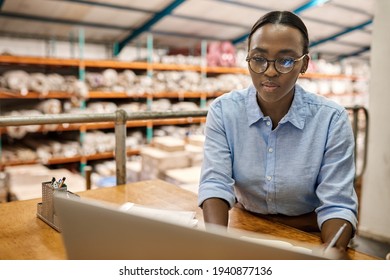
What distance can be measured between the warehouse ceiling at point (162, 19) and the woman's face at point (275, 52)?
4.72 m

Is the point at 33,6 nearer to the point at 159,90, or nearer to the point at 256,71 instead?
the point at 159,90

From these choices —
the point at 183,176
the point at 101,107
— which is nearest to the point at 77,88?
the point at 101,107

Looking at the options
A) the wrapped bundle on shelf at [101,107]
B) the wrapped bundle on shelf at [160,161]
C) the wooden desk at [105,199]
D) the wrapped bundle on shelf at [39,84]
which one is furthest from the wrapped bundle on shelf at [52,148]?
the wooden desk at [105,199]

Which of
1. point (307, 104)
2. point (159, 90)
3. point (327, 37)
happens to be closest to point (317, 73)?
point (327, 37)

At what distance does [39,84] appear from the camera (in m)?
4.73

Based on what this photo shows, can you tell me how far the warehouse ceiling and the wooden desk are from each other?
4352 millimetres

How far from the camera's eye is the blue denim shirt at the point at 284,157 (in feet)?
4.03

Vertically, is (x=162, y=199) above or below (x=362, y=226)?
above

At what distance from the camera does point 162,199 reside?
4.97ft

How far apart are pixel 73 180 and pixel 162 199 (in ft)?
7.79

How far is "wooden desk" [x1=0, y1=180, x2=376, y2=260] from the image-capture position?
1015 millimetres

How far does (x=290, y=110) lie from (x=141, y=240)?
2.91 feet

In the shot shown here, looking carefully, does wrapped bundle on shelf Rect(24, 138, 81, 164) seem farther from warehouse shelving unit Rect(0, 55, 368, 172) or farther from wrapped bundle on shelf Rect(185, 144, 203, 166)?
wrapped bundle on shelf Rect(185, 144, 203, 166)

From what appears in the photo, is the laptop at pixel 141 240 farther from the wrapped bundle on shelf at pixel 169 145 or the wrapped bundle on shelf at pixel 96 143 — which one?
the wrapped bundle on shelf at pixel 96 143
